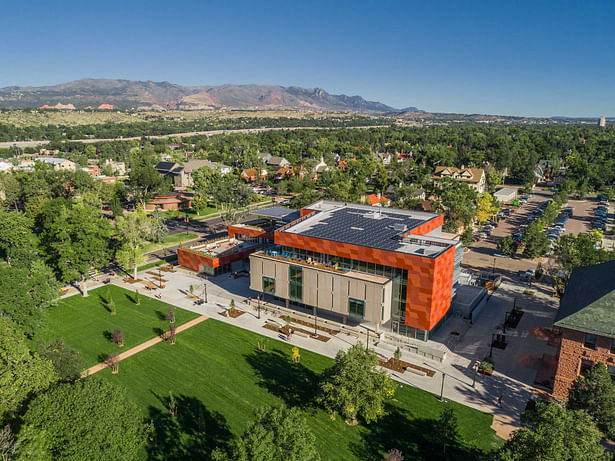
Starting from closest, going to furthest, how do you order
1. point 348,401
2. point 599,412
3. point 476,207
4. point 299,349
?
point 599,412 → point 348,401 → point 299,349 → point 476,207

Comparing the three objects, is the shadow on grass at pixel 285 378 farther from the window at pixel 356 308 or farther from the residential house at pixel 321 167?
the residential house at pixel 321 167

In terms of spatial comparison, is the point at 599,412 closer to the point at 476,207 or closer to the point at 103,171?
the point at 476,207

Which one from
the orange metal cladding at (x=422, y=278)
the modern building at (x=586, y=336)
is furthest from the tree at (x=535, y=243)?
the modern building at (x=586, y=336)

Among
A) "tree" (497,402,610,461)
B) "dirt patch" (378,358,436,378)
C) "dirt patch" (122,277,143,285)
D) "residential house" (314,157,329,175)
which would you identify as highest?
"residential house" (314,157,329,175)

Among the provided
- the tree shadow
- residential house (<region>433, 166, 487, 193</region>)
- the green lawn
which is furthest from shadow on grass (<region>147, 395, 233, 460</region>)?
residential house (<region>433, 166, 487, 193</region>)

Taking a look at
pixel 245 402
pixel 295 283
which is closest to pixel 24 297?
pixel 245 402

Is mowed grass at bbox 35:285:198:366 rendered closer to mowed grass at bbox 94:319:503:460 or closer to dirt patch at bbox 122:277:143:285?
dirt patch at bbox 122:277:143:285

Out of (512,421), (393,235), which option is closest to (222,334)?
(393,235)
